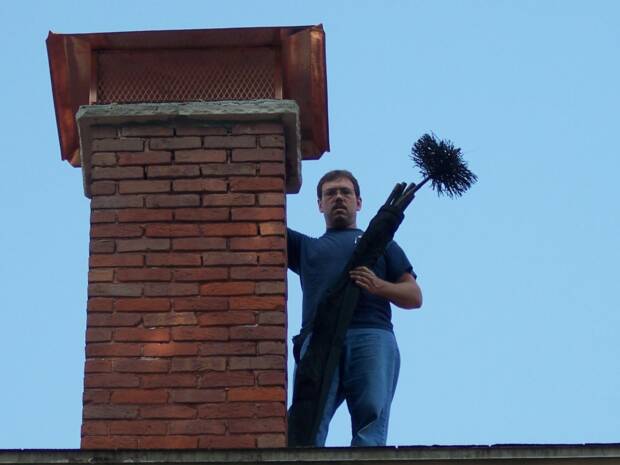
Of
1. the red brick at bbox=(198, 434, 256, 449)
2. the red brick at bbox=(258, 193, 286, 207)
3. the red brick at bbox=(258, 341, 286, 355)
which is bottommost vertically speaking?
the red brick at bbox=(198, 434, 256, 449)

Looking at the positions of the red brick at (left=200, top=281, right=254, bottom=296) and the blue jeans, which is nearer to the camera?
the red brick at (left=200, top=281, right=254, bottom=296)

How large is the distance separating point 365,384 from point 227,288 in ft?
2.64

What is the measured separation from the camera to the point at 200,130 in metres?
10.7

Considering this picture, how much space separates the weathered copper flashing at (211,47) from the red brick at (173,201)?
→ 2.39ft

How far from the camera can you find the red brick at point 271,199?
1045 centimetres

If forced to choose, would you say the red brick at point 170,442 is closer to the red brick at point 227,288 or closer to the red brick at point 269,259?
the red brick at point 227,288

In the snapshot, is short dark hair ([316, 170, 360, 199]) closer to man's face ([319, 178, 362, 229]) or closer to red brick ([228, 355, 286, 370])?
man's face ([319, 178, 362, 229])

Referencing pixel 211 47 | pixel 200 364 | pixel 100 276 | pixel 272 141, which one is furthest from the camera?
pixel 211 47

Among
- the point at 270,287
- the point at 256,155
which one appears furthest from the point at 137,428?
the point at 256,155

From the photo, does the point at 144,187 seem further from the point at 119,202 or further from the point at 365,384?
the point at 365,384

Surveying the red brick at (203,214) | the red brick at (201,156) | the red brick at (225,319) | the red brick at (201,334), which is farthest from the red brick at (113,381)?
the red brick at (201,156)

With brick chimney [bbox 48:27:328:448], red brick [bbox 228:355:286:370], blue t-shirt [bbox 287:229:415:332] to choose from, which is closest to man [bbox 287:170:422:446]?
blue t-shirt [bbox 287:229:415:332]

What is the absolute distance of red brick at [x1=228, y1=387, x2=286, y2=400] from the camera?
985 centimetres

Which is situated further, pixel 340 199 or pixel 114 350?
pixel 340 199
